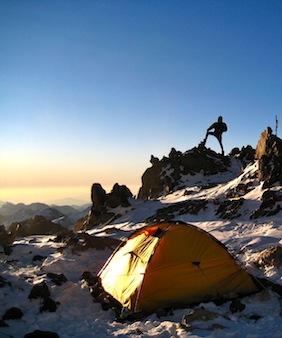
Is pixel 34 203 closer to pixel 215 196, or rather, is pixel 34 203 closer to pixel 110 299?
pixel 215 196

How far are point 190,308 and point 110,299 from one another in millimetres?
3148

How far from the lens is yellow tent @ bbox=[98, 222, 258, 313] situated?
10.1 meters

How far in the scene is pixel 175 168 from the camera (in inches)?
2051

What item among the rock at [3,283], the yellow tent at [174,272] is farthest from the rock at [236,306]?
the rock at [3,283]

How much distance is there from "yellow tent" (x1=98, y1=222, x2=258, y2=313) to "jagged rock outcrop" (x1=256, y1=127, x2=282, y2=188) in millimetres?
13706

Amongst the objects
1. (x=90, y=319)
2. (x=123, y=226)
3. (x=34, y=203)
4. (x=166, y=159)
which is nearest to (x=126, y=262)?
(x=90, y=319)

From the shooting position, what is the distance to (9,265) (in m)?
15.6

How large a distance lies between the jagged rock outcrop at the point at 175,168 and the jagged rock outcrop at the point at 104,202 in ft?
31.3

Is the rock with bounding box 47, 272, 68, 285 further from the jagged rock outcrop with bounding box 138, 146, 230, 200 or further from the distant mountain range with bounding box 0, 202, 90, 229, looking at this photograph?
the distant mountain range with bounding box 0, 202, 90, 229

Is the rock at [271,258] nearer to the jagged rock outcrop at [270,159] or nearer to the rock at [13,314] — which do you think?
the rock at [13,314]

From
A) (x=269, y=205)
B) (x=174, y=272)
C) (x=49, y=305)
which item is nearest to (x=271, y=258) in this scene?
(x=174, y=272)

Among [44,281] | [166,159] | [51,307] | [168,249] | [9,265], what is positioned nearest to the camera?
[51,307]

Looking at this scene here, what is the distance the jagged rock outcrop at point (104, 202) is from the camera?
36844mm

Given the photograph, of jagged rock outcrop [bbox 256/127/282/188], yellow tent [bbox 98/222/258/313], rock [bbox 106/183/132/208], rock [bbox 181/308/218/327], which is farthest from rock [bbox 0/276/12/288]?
rock [bbox 106/183/132/208]
